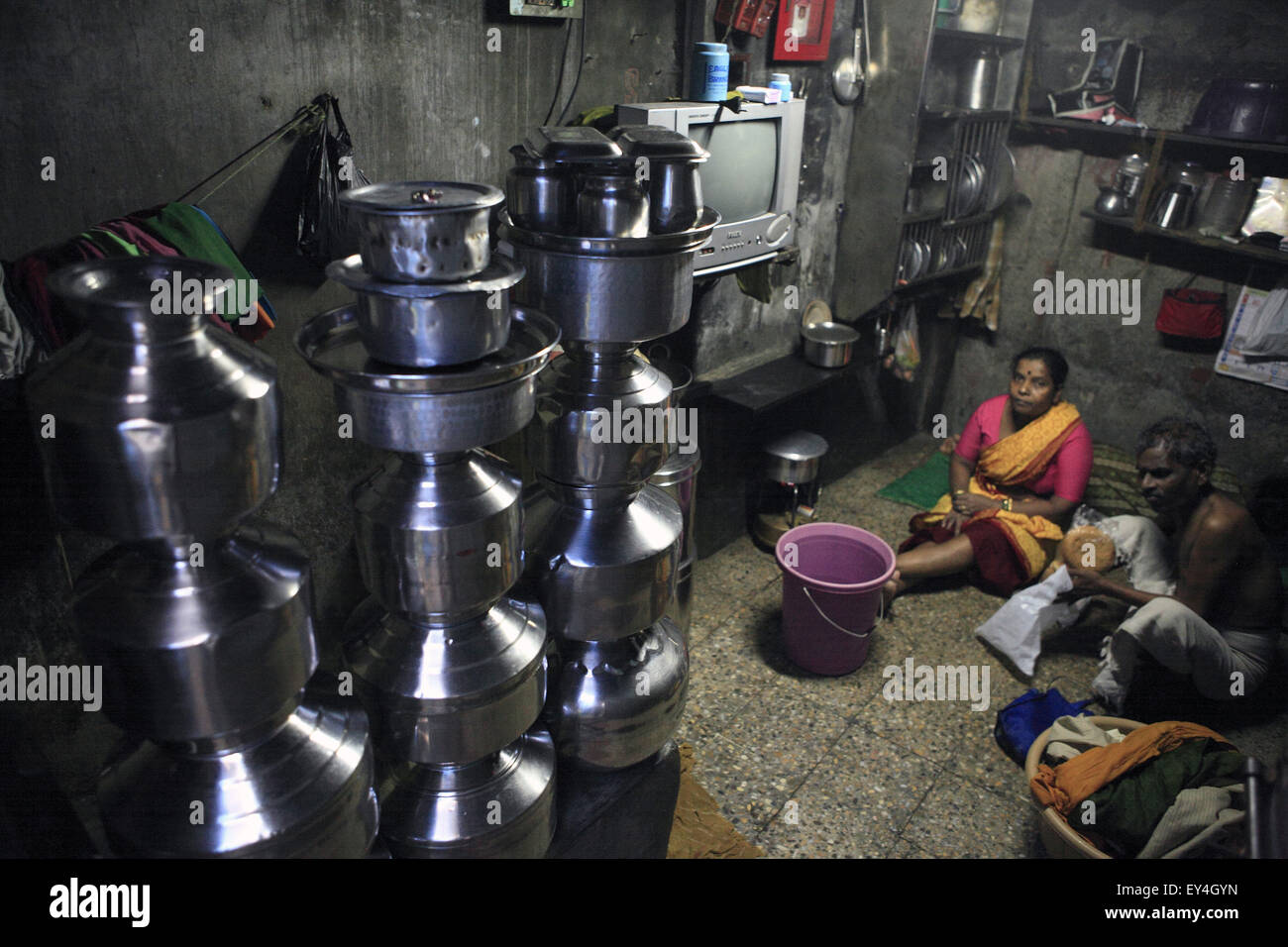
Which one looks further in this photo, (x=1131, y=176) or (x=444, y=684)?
(x=1131, y=176)

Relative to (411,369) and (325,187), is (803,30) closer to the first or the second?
(325,187)

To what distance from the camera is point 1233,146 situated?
13.9 ft

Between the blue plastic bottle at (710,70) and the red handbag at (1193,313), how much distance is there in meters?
3.01

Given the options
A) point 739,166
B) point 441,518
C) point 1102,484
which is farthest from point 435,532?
point 1102,484

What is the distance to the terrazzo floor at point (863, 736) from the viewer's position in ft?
9.32

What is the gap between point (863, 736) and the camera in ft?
10.6

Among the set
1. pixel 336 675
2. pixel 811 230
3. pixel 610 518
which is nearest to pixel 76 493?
pixel 336 675

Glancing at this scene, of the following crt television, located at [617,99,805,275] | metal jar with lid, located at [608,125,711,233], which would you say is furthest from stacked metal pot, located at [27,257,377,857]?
crt television, located at [617,99,805,275]

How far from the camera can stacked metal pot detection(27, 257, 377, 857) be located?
1174mm

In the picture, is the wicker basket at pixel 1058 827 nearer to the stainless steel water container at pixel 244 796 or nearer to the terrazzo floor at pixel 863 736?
the terrazzo floor at pixel 863 736

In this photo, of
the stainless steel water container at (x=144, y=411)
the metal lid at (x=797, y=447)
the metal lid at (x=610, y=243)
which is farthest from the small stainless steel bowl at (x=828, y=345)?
the stainless steel water container at (x=144, y=411)

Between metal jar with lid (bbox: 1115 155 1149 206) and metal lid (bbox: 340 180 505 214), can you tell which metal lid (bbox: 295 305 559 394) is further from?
metal jar with lid (bbox: 1115 155 1149 206)

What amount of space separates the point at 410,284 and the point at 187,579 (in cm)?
59

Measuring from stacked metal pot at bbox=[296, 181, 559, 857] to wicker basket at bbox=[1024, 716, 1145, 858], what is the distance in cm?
162
